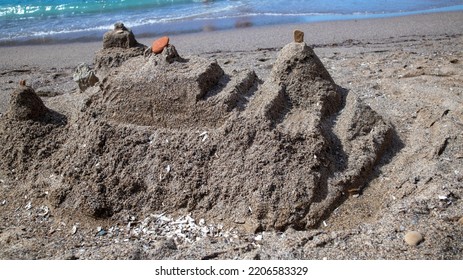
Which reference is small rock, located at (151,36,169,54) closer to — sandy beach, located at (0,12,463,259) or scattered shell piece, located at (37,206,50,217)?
sandy beach, located at (0,12,463,259)

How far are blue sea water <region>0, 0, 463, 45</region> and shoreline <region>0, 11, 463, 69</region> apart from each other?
65 centimetres

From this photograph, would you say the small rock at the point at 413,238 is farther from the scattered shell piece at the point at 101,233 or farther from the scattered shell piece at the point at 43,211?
the scattered shell piece at the point at 43,211

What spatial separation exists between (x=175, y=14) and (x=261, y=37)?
3840 mm

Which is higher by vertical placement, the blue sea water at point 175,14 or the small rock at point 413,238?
the blue sea water at point 175,14

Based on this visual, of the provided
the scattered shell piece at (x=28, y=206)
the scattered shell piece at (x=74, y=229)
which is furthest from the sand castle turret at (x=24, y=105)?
the scattered shell piece at (x=74, y=229)

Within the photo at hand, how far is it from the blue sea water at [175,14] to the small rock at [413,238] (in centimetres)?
743

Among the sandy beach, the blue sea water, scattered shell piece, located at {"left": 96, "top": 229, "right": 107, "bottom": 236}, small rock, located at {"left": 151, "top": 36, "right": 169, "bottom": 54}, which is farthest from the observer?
the blue sea water

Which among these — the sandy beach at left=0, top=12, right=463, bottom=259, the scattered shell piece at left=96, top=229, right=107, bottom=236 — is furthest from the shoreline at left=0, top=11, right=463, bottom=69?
the scattered shell piece at left=96, top=229, right=107, bottom=236

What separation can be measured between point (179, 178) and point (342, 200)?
107 cm

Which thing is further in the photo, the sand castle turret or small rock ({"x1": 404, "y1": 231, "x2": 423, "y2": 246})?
the sand castle turret

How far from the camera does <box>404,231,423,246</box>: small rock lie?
2.47 metres

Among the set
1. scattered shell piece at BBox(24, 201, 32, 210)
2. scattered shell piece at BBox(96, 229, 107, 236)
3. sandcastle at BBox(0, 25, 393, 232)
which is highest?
sandcastle at BBox(0, 25, 393, 232)

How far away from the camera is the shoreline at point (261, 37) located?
761cm

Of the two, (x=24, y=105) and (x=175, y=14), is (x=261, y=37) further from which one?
(x=24, y=105)
